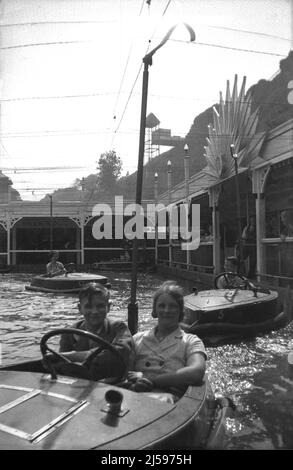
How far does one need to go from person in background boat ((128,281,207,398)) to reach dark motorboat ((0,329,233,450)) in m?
0.26

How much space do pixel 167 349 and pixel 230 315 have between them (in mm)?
4378

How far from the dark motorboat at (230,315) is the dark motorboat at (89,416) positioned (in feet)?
14.3

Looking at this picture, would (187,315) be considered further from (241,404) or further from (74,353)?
(74,353)

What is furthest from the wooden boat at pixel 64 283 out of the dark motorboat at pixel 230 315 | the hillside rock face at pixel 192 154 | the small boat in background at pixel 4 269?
the hillside rock face at pixel 192 154

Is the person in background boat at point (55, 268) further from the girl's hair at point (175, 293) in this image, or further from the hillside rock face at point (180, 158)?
the hillside rock face at point (180, 158)

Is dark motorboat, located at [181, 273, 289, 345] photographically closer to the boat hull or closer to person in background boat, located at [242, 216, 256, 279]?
the boat hull

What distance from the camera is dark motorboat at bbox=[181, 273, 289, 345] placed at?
7438 millimetres

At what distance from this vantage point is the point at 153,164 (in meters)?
70.0

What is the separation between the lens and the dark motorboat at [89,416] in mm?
2150

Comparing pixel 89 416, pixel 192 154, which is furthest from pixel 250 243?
pixel 192 154

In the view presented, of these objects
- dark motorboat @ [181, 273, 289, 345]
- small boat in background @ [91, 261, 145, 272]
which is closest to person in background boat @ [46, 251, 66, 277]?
small boat in background @ [91, 261, 145, 272]

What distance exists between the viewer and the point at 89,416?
2.38 meters

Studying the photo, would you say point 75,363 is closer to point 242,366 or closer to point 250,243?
point 242,366
